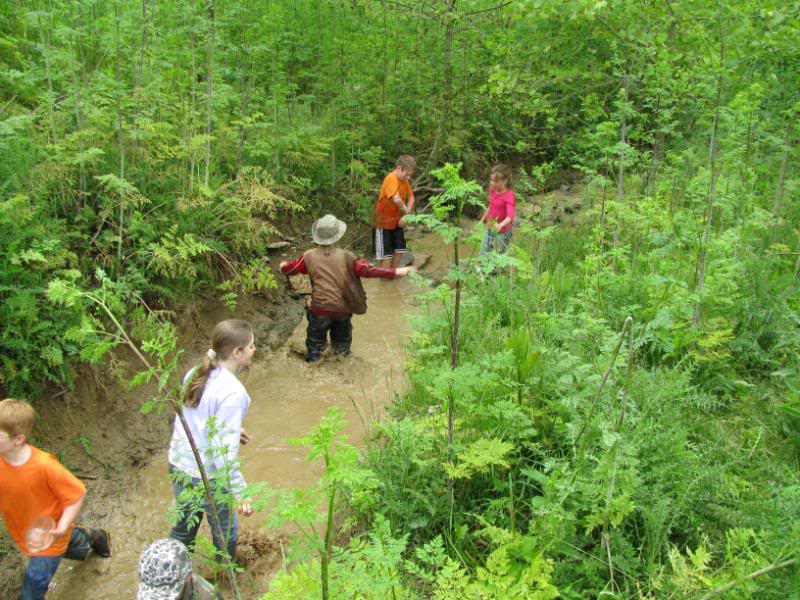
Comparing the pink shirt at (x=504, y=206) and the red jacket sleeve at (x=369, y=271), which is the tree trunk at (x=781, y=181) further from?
the red jacket sleeve at (x=369, y=271)

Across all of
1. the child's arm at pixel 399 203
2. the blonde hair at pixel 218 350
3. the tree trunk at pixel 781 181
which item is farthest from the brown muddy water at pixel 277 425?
the tree trunk at pixel 781 181

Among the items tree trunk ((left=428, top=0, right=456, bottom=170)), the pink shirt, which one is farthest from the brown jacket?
tree trunk ((left=428, top=0, right=456, bottom=170))

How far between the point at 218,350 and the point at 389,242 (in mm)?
5000

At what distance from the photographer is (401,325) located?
7.18m

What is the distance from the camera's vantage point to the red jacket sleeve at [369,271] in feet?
17.4

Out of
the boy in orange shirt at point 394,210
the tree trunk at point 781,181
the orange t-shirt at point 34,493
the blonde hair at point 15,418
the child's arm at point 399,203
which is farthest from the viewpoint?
the boy in orange shirt at point 394,210

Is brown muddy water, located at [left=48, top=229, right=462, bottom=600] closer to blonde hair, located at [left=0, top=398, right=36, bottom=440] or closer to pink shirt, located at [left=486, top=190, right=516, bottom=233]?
blonde hair, located at [left=0, top=398, right=36, bottom=440]

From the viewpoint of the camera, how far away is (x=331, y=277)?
19.3ft

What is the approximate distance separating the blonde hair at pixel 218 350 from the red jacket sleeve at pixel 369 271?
81.4 inches

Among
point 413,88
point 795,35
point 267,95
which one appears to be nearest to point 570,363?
point 795,35

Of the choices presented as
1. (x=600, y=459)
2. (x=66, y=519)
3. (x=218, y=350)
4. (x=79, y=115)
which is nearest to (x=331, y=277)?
(x=218, y=350)

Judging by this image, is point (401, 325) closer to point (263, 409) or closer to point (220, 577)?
point (263, 409)

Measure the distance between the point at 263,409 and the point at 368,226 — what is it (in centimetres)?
431

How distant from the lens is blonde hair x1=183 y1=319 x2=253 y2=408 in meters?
3.21
